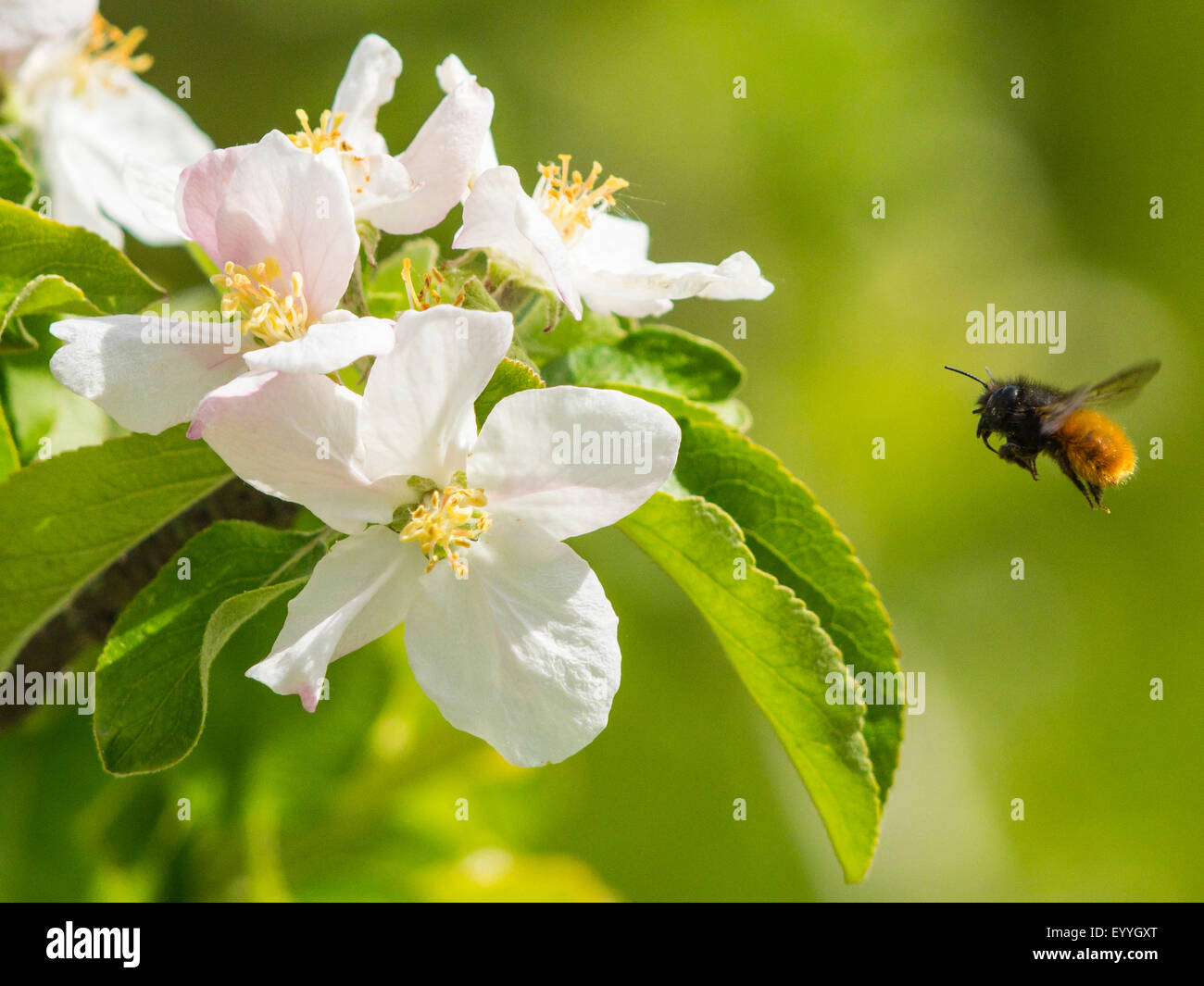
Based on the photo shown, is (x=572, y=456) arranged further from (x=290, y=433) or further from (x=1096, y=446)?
(x=1096, y=446)

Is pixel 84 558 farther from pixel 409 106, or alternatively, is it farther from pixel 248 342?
pixel 409 106

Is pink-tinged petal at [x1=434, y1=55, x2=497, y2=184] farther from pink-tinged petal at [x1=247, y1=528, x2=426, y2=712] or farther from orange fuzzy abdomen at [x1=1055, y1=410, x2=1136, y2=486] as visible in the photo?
orange fuzzy abdomen at [x1=1055, y1=410, x2=1136, y2=486]

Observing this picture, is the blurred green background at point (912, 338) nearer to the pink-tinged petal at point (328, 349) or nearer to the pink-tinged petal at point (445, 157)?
the pink-tinged petal at point (445, 157)

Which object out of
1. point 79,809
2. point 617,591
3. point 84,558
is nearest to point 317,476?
point 84,558

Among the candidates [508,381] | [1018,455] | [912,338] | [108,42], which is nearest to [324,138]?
[508,381]

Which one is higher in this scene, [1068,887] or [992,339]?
[992,339]

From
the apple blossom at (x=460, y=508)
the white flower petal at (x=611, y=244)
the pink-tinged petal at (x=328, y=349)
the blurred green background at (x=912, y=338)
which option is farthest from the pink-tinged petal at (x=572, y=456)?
the blurred green background at (x=912, y=338)
